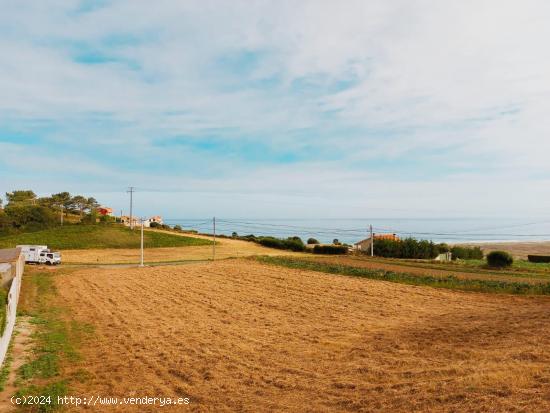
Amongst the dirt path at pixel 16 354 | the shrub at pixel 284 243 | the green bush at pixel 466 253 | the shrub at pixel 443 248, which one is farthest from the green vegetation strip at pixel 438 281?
the green bush at pixel 466 253

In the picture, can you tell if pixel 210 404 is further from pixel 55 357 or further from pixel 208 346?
pixel 55 357

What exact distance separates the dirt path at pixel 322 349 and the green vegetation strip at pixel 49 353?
0.60m

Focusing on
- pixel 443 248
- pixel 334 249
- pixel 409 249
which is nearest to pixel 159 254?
pixel 334 249

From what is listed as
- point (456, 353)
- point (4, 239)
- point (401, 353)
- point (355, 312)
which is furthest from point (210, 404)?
point (4, 239)

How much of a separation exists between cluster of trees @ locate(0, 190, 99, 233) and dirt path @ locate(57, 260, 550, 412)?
73581mm

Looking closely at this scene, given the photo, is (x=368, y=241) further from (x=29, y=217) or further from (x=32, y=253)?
(x=29, y=217)

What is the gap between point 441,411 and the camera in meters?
8.70

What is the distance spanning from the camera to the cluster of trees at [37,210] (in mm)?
92125

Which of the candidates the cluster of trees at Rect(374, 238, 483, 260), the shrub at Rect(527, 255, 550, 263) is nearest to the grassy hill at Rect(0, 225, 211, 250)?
the cluster of trees at Rect(374, 238, 483, 260)

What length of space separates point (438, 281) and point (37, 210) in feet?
281

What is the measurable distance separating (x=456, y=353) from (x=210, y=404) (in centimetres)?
688

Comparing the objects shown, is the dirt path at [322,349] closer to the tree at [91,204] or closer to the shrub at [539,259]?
the shrub at [539,259]

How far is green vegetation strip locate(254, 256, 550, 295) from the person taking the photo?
27969 millimetres

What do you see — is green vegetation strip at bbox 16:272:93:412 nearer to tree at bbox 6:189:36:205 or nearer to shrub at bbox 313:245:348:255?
shrub at bbox 313:245:348:255
